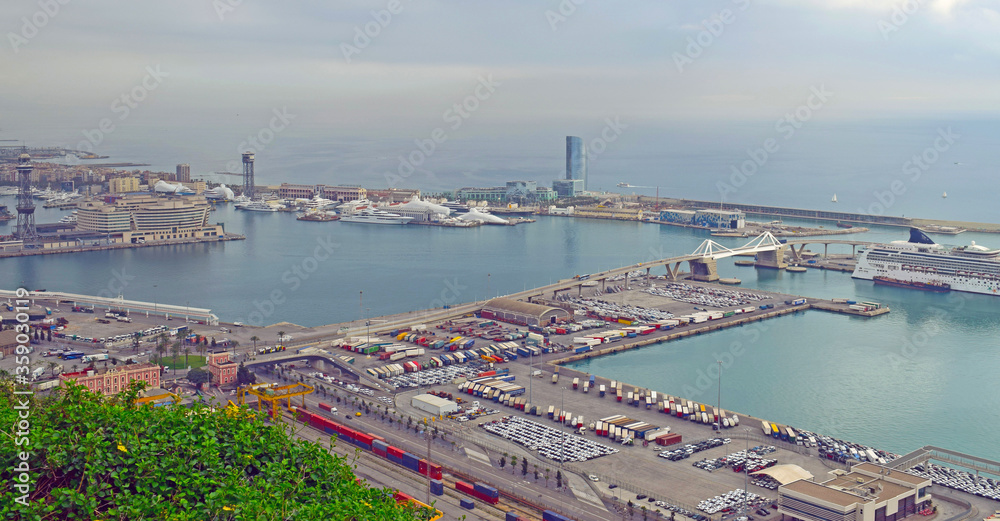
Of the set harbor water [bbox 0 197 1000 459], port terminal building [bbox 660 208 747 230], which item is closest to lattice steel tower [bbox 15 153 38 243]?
harbor water [bbox 0 197 1000 459]

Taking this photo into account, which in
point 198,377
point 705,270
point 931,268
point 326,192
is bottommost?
point 198,377

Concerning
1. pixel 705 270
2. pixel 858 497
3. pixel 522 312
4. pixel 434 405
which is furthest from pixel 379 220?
pixel 858 497

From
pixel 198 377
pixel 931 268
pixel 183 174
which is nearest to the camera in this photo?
pixel 198 377

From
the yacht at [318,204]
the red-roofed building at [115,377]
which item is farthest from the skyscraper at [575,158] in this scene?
the red-roofed building at [115,377]

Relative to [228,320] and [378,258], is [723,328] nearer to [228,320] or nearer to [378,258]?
[228,320]

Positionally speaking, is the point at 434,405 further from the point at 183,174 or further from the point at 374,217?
the point at 183,174

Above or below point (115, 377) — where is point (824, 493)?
below

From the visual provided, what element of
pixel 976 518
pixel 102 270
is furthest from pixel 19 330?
pixel 976 518
